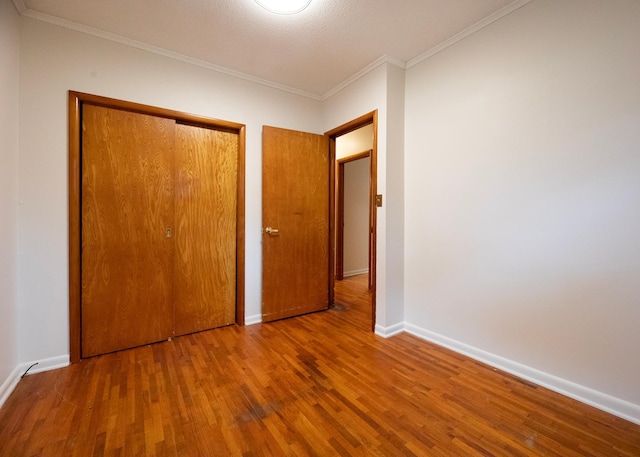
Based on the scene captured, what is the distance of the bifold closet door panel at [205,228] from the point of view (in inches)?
97.8

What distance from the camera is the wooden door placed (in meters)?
2.83

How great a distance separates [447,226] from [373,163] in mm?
900

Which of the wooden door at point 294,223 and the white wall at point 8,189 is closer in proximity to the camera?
the white wall at point 8,189

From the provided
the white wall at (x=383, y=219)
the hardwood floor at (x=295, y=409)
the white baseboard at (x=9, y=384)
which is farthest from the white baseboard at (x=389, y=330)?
the white baseboard at (x=9, y=384)

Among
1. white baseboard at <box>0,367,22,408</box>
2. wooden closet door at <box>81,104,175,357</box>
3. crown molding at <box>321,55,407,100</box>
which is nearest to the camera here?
white baseboard at <box>0,367,22,408</box>

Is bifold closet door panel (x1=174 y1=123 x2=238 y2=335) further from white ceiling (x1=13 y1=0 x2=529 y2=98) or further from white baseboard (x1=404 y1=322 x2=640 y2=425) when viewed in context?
white baseboard (x1=404 y1=322 x2=640 y2=425)

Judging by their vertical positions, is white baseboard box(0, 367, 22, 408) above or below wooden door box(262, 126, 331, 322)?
below

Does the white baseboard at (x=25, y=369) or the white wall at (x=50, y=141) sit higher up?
the white wall at (x=50, y=141)

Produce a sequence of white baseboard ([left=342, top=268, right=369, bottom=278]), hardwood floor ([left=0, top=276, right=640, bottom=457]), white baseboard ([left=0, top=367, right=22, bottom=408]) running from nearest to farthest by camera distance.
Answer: hardwood floor ([left=0, top=276, right=640, bottom=457]), white baseboard ([left=0, top=367, right=22, bottom=408]), white baseboard ([left=342, top=268, right=369, bottom=278])

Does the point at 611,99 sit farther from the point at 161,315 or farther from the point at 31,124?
the point at 31,124

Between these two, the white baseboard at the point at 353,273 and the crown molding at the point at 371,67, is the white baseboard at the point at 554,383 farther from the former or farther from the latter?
the white baseboard at the point at 353,273

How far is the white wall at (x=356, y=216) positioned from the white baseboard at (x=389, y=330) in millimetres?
2476

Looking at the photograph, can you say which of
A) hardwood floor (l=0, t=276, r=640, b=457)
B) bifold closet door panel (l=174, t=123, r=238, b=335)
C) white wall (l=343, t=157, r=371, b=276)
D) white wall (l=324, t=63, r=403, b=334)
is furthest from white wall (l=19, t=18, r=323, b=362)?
white wall (l=343, t=157, r=371, b=276)

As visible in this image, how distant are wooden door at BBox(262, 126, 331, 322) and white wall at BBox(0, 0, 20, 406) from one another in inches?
68.9
